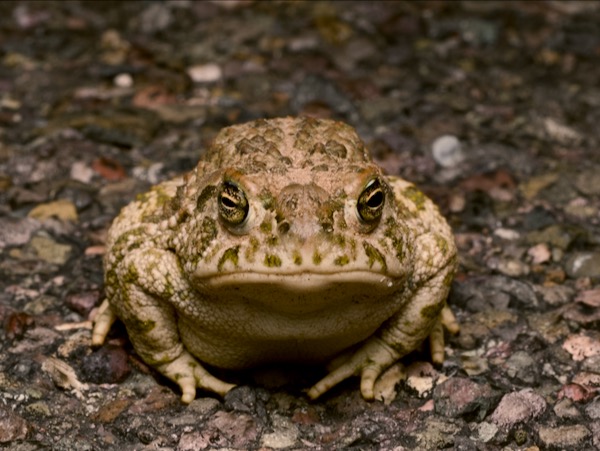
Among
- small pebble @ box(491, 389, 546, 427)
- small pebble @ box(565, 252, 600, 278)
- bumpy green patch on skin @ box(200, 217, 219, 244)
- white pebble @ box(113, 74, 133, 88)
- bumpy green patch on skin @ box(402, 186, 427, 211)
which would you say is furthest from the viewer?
white pebble @ box(113, 74, 133, 88)

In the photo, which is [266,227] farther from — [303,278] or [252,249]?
[303,278]

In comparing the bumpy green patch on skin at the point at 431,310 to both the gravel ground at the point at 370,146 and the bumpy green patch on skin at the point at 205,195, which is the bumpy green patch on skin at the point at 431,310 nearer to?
the gravel ground at the point at 370,146

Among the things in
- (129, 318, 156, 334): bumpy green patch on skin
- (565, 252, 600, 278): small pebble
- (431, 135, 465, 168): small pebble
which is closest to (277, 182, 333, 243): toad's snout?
(129, 318, 156, 334): bumpy green patch on skin

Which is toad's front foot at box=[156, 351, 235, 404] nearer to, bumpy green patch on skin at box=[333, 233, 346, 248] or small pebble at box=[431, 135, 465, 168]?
bumpy green patch on skin at box=[333, 233, 346, 248]

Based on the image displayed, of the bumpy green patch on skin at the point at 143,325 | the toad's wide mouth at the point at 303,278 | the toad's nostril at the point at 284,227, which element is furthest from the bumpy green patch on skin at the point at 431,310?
the bumpy green patch on skin at the point at 143,325

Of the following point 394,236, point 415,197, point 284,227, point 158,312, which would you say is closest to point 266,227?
point 284,227

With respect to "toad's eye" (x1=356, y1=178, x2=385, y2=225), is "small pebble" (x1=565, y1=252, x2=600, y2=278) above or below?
below
